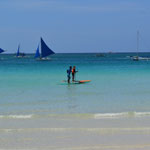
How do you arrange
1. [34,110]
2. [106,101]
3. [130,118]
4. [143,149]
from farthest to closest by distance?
[106,101] → [34,110] → [130,118] → [143,149]

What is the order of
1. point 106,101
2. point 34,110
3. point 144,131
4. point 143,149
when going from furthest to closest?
point 106,101 → point 34,110 → point 144,131 → point 143,149

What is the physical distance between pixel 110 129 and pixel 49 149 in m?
1.94

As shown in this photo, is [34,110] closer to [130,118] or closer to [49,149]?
[130,118]

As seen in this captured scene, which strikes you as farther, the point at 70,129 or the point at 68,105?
the point at 68,105

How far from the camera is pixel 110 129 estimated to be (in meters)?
8.29

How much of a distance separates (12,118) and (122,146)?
4348 millimetres

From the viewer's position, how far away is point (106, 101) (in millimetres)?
14664

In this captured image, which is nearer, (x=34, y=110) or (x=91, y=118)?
(x=91, y=118)

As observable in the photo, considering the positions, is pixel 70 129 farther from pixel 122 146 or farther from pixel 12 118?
pixel 12 118

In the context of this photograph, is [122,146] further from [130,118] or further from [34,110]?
[34,110]

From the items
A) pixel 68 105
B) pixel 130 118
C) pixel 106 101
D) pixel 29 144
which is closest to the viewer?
pixel 29 144
